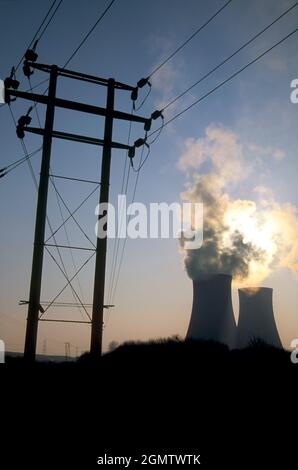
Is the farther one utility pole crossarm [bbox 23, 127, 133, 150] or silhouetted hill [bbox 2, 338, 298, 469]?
utility pole crossarm [bbox 23, 127, 133, 150]

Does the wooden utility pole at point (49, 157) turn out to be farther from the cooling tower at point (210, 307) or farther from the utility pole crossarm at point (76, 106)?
the cooling tower at point (210, 307)

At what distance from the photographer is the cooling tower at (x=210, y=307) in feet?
102

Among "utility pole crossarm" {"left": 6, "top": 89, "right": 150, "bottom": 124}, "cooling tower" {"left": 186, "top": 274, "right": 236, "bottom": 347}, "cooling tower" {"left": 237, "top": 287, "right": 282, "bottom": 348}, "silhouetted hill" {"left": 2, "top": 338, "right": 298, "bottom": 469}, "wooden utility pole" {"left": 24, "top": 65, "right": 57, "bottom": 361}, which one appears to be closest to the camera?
"silhouetted hill" {"left": 2, "top": 338, "right": 298, "bottom": 469}

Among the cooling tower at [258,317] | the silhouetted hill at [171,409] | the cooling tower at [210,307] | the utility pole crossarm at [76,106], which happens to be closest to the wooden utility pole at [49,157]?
the utility pole crossarm at [76,106]

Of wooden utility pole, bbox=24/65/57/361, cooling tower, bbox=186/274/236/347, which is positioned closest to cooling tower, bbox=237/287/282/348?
cooling tower, bbox=186/274/236/347

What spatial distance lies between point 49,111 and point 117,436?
924 centimetres

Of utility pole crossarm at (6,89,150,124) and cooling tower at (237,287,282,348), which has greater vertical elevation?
utility pole crossarm at (6,89,150,124)

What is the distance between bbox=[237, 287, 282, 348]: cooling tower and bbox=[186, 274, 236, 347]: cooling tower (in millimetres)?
3500

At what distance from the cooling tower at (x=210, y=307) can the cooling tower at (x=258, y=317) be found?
3.50 m

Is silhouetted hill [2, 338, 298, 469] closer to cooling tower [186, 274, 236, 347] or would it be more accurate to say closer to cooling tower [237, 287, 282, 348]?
cooling tower [186, 274, 236, 347]

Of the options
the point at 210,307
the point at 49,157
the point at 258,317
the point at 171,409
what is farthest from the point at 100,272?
the point at 258,317

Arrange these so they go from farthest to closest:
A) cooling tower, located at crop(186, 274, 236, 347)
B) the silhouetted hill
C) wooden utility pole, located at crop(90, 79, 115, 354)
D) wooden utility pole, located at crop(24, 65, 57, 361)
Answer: cooling tower, located at crop(186, 274, 236, 347) < wooden utility pole, located at crop(90, 79, 115, 354) < wooden utility pole, located at crop(24, 65, 57, 361) < the silhouetted hill

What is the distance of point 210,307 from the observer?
31.3 meters

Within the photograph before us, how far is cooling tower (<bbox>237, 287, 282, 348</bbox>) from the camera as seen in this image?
1344 inches
